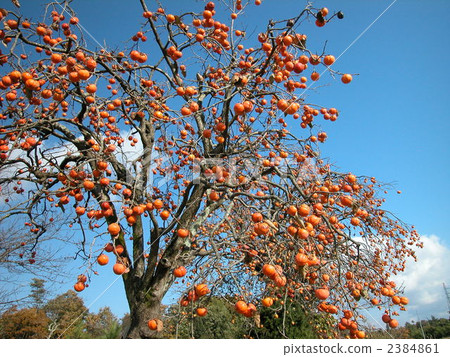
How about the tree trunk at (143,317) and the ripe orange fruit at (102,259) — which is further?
the tree trunk at (143,317)

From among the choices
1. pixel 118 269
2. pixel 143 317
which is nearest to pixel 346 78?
pixel 118 269

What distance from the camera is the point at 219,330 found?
7.76 m

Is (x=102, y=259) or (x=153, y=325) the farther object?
(x=153, y=325)

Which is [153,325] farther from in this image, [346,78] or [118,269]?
[346,78]

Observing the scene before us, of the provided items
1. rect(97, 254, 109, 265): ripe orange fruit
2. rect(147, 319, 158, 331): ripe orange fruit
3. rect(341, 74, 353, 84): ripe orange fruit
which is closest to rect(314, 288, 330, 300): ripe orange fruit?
rect(147, 319, 158, 331): ripe orange fruit

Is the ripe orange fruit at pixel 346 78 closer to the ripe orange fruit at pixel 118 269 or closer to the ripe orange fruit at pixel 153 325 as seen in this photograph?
the ripe orange fruit at pixel 118 269

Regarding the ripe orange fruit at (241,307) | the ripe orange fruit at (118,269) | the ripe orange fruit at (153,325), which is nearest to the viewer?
the ripe orange fruit at (241,307)

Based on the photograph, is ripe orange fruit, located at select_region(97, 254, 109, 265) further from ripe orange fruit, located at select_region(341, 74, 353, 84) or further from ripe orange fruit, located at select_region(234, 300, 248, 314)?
ripe orange fruit, located at select_region(341, 74, 353, 84)

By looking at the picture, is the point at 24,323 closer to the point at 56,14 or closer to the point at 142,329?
the point at 142,329

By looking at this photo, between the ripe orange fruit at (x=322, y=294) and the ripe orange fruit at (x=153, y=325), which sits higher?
the ripe orange fruit at (x=322, y=294)

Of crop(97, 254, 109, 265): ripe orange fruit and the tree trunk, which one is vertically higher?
crop(97, 254, 109, 265): ripe orange fruit

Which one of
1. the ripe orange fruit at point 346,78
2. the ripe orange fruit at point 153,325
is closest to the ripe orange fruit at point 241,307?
the ripe orange fruit at point 153,325

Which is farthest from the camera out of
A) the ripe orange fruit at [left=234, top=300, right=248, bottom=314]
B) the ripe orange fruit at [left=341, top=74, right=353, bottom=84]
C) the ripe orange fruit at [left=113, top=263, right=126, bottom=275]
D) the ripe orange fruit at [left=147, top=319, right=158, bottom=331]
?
the ripe orange fruit at [left=341, top=74, right=353, bottom=84]

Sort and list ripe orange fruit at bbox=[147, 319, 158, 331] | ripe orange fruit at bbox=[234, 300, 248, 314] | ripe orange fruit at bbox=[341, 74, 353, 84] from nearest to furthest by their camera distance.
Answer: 1. ripe orange fruit at bbox=[234, 300, 248, 314]
2. ripe orange fruit at bbox=[147, 319, 158, 331]
3. ripe orange fruit at bbox=[341, 74, 353, 84]
